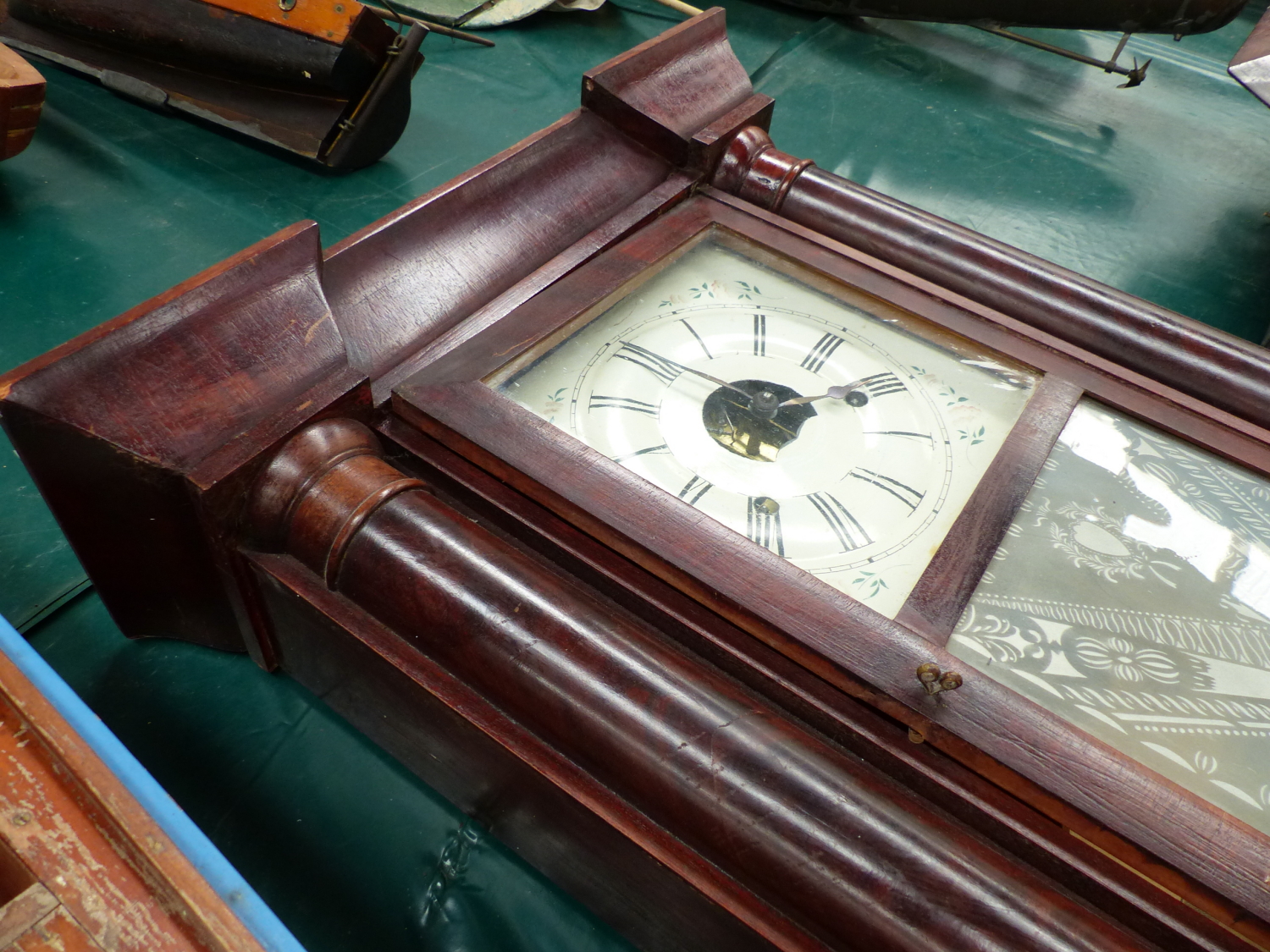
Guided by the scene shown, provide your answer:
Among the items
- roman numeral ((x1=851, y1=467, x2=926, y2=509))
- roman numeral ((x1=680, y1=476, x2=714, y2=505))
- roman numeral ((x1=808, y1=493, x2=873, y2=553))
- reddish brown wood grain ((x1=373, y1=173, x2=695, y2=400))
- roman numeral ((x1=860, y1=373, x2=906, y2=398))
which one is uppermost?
reddish brown wood grain ((x1=373, y1=173, x2=695, y2=400))

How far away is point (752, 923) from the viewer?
1.03 meters

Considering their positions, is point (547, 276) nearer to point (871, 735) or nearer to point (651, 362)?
point (651, 362)

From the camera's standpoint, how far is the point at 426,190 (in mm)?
2607

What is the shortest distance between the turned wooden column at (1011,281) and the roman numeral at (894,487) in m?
0.58

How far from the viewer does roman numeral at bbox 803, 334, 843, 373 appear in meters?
1.54

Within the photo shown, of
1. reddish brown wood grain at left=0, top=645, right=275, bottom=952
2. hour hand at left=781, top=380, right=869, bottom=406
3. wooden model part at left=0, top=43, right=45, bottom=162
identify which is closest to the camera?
reddish brown wood grain at left=0, top=645, right=275, bottom=952

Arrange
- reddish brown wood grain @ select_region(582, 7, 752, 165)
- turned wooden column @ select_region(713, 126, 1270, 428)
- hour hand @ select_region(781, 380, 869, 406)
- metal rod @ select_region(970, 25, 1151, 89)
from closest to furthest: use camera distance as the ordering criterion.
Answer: hour hand @ select_region(781, 380, 869, 406) < turned wooden column @ select_region(713, 126, 1270, 428) < reddish brown wood grain @ select_region(582, 7, 752, 165) < metal rod @ select_region(970, 25, 1151, 89)

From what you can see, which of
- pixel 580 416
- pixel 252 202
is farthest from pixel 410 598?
pixel 252 202

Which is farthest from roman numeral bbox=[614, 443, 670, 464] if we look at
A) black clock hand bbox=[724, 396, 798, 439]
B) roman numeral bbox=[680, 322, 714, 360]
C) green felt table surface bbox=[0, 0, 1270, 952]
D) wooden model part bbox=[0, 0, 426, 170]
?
wooden model part bbox=[0, 0, 426, 170]

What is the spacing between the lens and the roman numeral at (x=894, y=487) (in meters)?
1.33

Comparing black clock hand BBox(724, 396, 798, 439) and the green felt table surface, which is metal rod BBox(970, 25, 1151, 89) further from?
black clock hand BBox(724, 396, 798, 439)

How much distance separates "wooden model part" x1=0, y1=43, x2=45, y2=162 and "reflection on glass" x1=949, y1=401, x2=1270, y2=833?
2338 millimetres

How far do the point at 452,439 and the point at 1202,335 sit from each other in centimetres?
129

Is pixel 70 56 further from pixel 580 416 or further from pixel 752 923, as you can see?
pixel 752 923
